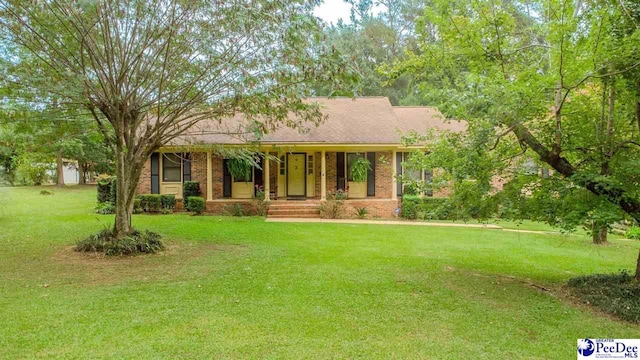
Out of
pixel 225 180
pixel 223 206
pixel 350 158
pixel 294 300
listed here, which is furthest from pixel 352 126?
pixel 294 300

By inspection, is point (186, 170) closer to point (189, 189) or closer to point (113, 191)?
point (189, 189)

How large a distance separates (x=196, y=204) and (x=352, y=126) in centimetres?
714

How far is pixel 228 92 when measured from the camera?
8.39m

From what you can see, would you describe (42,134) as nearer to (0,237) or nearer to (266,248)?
(0,237)

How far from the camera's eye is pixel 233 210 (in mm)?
15234

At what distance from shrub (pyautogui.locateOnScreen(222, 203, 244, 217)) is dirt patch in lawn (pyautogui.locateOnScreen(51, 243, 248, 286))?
5.69m

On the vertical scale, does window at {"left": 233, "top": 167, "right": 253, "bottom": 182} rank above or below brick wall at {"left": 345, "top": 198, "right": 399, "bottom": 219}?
above

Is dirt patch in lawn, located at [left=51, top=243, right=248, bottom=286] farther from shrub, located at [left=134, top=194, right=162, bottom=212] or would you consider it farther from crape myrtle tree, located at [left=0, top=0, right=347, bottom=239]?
shrub, located at [left=134, top=194, right=162, bottom=212]

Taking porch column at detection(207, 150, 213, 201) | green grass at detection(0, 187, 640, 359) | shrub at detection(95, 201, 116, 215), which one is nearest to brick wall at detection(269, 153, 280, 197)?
porch column at detection(207, 150, 213, 201)

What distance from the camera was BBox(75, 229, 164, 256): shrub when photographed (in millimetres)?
8312

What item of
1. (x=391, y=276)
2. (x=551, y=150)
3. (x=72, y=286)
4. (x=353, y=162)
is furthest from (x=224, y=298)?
(x=353, y=162)

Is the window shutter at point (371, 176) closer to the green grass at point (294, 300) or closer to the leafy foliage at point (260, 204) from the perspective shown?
the leafy foliage at point (260, 204)

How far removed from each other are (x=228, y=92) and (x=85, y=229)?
624 centimetres

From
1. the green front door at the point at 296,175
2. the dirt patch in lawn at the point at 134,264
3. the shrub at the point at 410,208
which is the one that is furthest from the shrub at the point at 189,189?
the shrub at the point at 410,208
